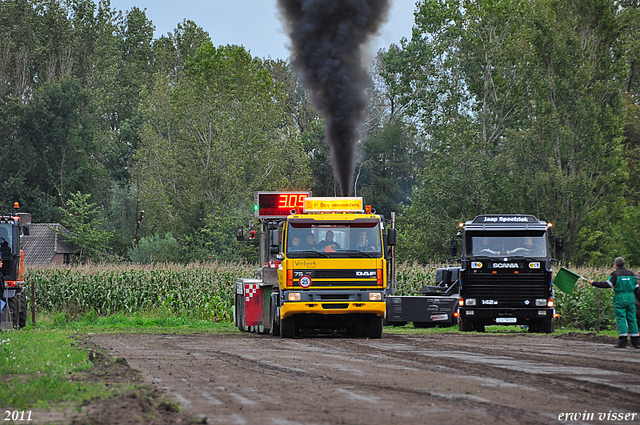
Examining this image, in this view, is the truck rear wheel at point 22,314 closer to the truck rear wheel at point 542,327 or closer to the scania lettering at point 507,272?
Result: the scania lettering at point 507,272

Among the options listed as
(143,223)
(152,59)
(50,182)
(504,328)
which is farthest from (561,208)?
(152,59)

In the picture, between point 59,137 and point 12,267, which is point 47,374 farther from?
point 59,137

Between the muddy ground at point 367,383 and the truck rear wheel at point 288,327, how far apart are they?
1947mm

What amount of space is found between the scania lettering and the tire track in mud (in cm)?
510

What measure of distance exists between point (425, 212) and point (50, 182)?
3850 cm

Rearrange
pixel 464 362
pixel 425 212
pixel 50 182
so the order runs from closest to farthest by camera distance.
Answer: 1. pixel 464 362
2. pixel 425 212
3. pixel 50 182

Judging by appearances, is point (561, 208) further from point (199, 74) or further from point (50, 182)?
point (50, 182)

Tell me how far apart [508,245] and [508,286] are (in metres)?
1.20

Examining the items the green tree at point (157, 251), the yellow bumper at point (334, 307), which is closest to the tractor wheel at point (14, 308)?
the yellow bumper at point (334, 307)

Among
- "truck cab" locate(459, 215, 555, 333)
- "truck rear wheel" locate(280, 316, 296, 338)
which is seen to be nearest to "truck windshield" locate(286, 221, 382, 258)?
"truck rear wheel" locate(280, 316, 296, 338)

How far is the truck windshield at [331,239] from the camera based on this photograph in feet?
68.8

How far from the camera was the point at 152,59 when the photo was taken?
90688 millimetres

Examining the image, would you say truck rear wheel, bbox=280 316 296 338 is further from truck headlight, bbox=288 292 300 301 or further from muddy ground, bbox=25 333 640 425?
muddy ground, bbox=25 333 640 425

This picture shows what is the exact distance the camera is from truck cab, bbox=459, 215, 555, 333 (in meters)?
24.6
